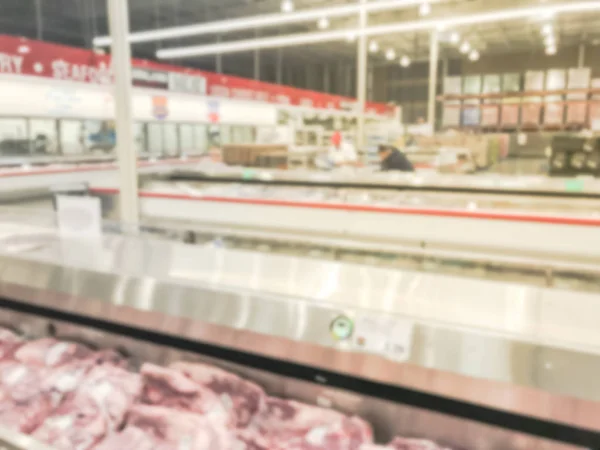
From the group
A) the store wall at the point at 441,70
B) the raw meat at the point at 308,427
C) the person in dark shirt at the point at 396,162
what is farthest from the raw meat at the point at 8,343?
the store wall at the point at 441,70

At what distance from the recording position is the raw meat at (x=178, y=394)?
1502 mm

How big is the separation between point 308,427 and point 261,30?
14.7 meters

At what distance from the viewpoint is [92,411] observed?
61.4 inches

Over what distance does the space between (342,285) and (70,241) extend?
3.49ft

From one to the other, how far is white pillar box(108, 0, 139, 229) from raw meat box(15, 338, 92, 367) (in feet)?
3.83

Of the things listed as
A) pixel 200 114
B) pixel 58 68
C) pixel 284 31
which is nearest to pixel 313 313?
pixel 58 68

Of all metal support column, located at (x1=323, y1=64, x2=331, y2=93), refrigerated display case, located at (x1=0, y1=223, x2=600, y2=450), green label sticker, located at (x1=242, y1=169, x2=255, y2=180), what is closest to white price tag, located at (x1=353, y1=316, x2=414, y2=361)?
refrigerated display case, located at (x1=0, y1=223, x2=600, y2=450)

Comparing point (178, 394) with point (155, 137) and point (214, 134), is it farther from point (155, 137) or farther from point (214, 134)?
point (214, 134)

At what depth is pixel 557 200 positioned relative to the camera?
12.9ft

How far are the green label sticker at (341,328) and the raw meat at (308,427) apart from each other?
33 centimetres

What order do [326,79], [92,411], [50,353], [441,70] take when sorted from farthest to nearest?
[326,79], [441,70], [50,353], [92,411]

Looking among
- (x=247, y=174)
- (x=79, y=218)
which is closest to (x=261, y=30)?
(x=247, y=174)

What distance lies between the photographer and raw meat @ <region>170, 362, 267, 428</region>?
1510 mm

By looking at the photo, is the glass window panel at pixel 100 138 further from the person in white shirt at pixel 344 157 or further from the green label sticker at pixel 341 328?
the green label sticker at pixel 341 328
